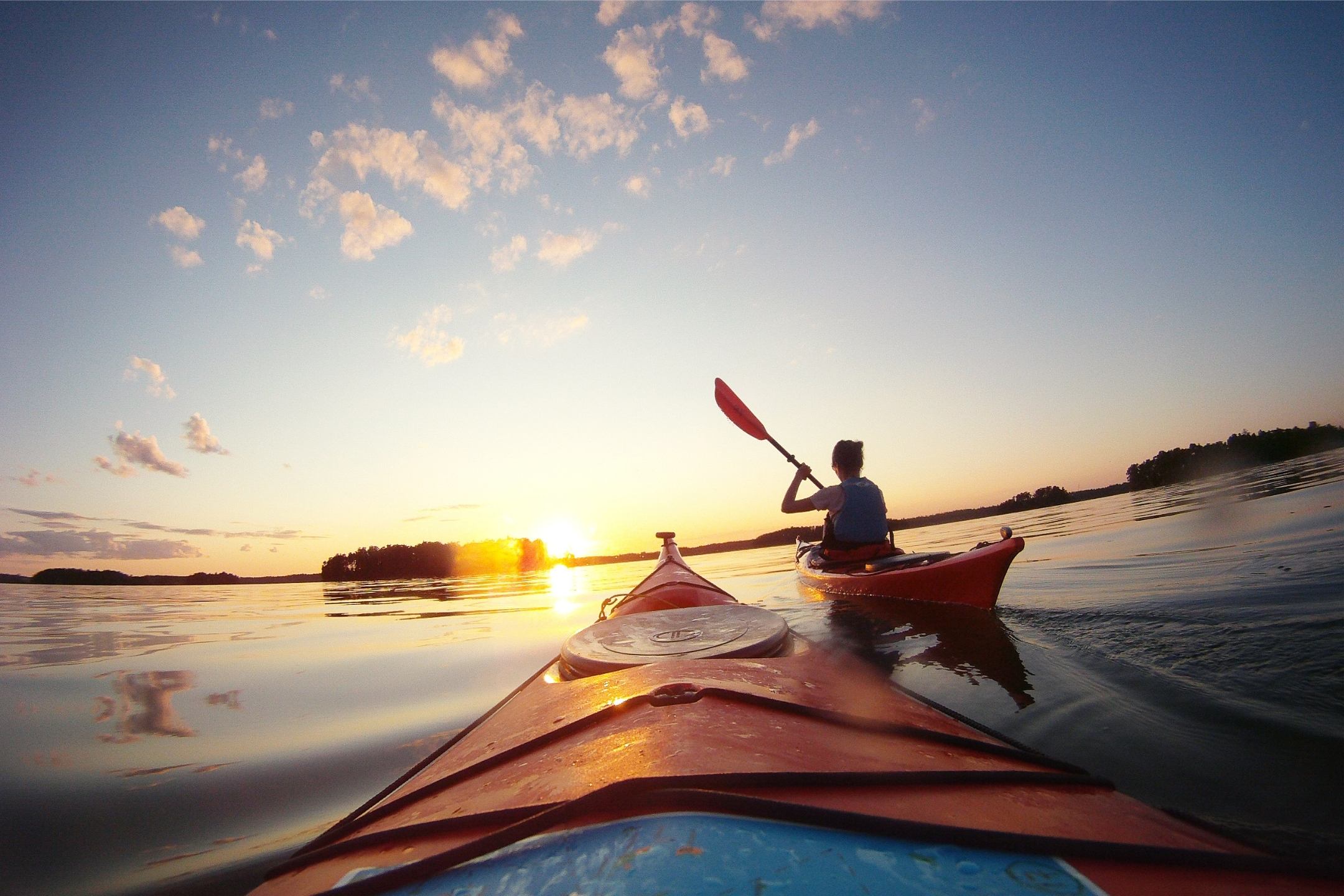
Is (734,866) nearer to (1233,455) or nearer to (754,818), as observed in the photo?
(754,818)

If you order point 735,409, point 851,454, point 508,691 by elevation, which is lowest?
point 508,691

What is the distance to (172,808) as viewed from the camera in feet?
7.40

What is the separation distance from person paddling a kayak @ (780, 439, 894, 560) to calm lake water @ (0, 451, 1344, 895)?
0.80 metres

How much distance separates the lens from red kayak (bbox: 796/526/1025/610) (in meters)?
4.93

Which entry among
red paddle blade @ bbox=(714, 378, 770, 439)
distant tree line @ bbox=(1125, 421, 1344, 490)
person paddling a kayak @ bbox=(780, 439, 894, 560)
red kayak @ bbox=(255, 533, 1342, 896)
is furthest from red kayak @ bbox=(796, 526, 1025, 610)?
distant tree line @ bbox=(1125, 421, 1344, 490)

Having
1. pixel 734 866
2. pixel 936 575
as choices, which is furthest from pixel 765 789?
pixel 936 575

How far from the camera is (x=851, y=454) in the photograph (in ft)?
22.9

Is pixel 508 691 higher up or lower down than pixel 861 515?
lower down

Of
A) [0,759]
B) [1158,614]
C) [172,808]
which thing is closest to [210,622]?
[0,759]

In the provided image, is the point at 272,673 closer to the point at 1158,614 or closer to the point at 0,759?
the point at 0,759

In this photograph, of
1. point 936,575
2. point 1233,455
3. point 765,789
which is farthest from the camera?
point 1233,455

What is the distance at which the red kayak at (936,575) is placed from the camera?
16.2 feet

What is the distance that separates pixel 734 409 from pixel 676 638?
6438mm

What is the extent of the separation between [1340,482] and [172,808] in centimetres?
2002
